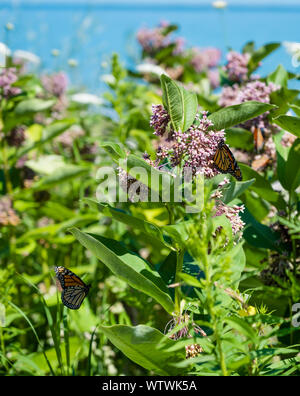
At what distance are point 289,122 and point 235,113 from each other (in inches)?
6.3

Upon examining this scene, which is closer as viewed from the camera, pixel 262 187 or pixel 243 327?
pixel 243 327

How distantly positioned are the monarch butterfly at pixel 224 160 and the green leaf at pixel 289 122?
0.16 m

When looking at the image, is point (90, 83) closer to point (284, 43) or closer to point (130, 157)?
point (284, 43)

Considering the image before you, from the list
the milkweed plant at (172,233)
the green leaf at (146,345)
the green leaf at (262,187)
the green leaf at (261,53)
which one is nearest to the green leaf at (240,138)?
the milkweed plant at (172,233)

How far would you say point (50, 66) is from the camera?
14.0 feet

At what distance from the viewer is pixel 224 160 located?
3.52 ft

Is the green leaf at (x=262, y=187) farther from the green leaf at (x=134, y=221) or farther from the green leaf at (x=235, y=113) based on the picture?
the green leaf at (x=134, y=221)

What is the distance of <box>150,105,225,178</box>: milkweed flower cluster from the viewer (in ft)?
3.23

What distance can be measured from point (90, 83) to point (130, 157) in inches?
143

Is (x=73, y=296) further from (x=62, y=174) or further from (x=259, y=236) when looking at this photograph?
(x=62, y=174)

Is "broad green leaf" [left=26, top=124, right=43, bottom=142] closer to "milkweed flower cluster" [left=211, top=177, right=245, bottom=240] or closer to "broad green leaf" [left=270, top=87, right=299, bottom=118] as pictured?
"broad green leaf" [left=270, top=87, right=299, bottom=118]

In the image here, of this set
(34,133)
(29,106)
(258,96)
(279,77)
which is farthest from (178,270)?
(34,133)

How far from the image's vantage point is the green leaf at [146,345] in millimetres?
896
